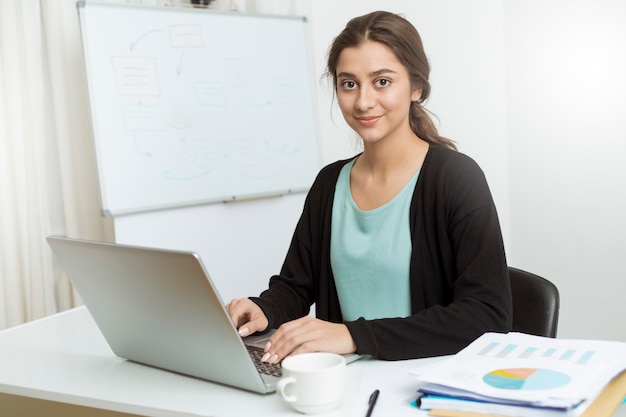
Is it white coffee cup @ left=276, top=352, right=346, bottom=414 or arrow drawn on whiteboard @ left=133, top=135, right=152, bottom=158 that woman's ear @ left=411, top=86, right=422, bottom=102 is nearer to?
white coffee cup @ left=276, top=352, right=346, bottom=414

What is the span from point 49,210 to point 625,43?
7.29 ft

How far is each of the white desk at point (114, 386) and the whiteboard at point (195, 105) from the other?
1.16 meters

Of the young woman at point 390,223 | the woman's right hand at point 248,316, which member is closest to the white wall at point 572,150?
the young woman at point 390,223

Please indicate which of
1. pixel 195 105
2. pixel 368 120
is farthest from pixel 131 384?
pixel 195 105

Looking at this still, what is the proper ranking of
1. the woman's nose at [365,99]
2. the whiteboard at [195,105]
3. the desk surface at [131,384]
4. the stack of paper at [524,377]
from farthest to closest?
the whiteboard at [195,105], the woman's nose at [365,99], the desk surface at [131,384], the stack of paper at [524,377]

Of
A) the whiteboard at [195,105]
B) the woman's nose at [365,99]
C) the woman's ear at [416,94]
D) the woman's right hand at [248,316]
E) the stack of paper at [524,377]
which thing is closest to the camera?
the stack of paper at [524,377]

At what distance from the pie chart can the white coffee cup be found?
18 cm

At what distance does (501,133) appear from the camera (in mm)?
3256

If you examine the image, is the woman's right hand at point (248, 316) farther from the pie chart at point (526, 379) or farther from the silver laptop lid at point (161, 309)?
the pie chart at point (526, 379)

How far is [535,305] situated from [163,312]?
701 mm

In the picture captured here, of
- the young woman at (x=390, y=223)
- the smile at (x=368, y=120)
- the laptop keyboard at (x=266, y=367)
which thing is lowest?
the laptop keyboard at (x=266, y=367)

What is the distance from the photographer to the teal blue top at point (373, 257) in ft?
4.68

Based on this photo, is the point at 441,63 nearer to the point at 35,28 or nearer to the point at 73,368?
the point at 35,28

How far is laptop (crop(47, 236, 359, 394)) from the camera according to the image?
98 cm
